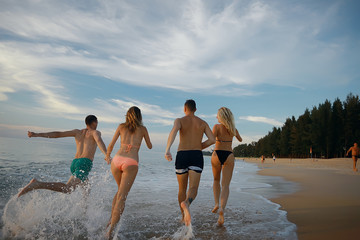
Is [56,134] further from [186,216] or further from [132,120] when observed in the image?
[186,216]

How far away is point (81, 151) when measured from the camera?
17.6ft

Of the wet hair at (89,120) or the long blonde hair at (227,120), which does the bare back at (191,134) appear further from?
the wet hair at (89,120)

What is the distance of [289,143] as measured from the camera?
239ft

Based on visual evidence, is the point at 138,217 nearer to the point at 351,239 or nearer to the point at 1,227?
the point at 1,227

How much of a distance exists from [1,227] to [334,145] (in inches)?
2387

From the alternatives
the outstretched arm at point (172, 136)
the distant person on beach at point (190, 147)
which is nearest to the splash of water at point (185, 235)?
the distant person on beach at point (190, 147)

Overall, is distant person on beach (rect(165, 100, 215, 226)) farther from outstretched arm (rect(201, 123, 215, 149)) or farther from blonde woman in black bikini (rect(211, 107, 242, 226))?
blonde woman in black bikini (rect(211, 107, 242, 226))

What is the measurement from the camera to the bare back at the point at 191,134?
184 inches

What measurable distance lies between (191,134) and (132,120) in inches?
43.3

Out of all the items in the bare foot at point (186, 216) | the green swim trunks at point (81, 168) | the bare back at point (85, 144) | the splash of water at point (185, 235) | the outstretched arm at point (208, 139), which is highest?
the outstretched arm at point (208, 139)

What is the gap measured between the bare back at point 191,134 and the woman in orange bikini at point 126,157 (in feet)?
2.17

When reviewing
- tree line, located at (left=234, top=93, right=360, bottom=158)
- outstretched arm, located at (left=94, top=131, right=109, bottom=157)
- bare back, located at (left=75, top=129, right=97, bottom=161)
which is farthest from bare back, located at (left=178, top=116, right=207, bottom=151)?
tree line, located at (left=234, top=93, right=360, bottom=158)

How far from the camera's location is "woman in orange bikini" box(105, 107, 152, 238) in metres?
4.16

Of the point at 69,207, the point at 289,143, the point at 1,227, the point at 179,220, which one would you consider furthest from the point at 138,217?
the point at 289,143
